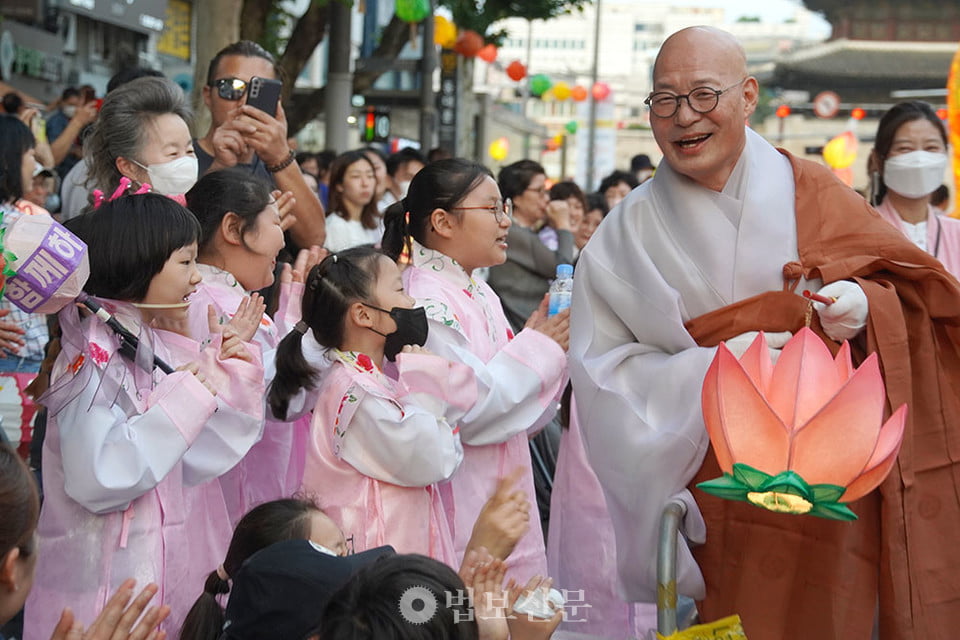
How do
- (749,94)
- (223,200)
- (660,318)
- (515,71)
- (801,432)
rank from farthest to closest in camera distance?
(515,71) < (223,200) < (749,94) < (660,318) < (801,432)

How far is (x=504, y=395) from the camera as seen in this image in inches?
144

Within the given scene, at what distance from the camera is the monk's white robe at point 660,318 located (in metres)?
3.11

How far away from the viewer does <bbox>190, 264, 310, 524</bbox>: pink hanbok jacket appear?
382cm

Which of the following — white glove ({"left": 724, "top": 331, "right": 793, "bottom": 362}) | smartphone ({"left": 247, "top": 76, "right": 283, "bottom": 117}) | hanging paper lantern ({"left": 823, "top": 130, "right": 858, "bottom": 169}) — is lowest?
white glove ({"left": 724, "top": 331, "right": 793, "bottom": 362})

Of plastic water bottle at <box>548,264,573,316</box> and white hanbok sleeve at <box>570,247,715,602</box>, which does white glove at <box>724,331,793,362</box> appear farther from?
plastic water bottle at <box>548,264,573,316</box>

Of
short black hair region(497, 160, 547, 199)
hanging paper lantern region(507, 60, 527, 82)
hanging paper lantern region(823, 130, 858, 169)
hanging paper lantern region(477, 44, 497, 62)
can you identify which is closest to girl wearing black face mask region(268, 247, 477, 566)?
short black hair region(497, 160, 547, 199)

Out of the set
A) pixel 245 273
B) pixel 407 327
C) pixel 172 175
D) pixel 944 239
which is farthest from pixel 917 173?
pixel 172 175

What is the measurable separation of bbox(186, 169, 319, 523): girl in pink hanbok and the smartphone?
1.73 ft

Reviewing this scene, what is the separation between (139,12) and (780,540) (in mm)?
16105

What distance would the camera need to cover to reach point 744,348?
10.2 feet

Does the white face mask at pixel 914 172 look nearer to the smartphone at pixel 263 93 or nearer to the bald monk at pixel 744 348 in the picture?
the bald monk at pixel 744 348

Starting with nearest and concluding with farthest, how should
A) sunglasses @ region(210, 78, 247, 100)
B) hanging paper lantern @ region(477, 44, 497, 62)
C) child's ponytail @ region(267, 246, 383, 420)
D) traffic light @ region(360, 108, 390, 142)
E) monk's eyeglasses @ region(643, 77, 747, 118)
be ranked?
1. monk's eyeglasses @ region(643, 77, 747, 118)
2. child's ponytail @ region(267, 246, 383, 420)
3. sunglasses @ region(210, 78, 247, 100)
4. traffic light @ region(360, 108, 390, 142)
5. hanging paper lantern @ region(477, 44, 497, 62)

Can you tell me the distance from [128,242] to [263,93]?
1335mm

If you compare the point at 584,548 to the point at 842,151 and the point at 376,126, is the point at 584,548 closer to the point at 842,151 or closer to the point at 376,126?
the point at 842,151
